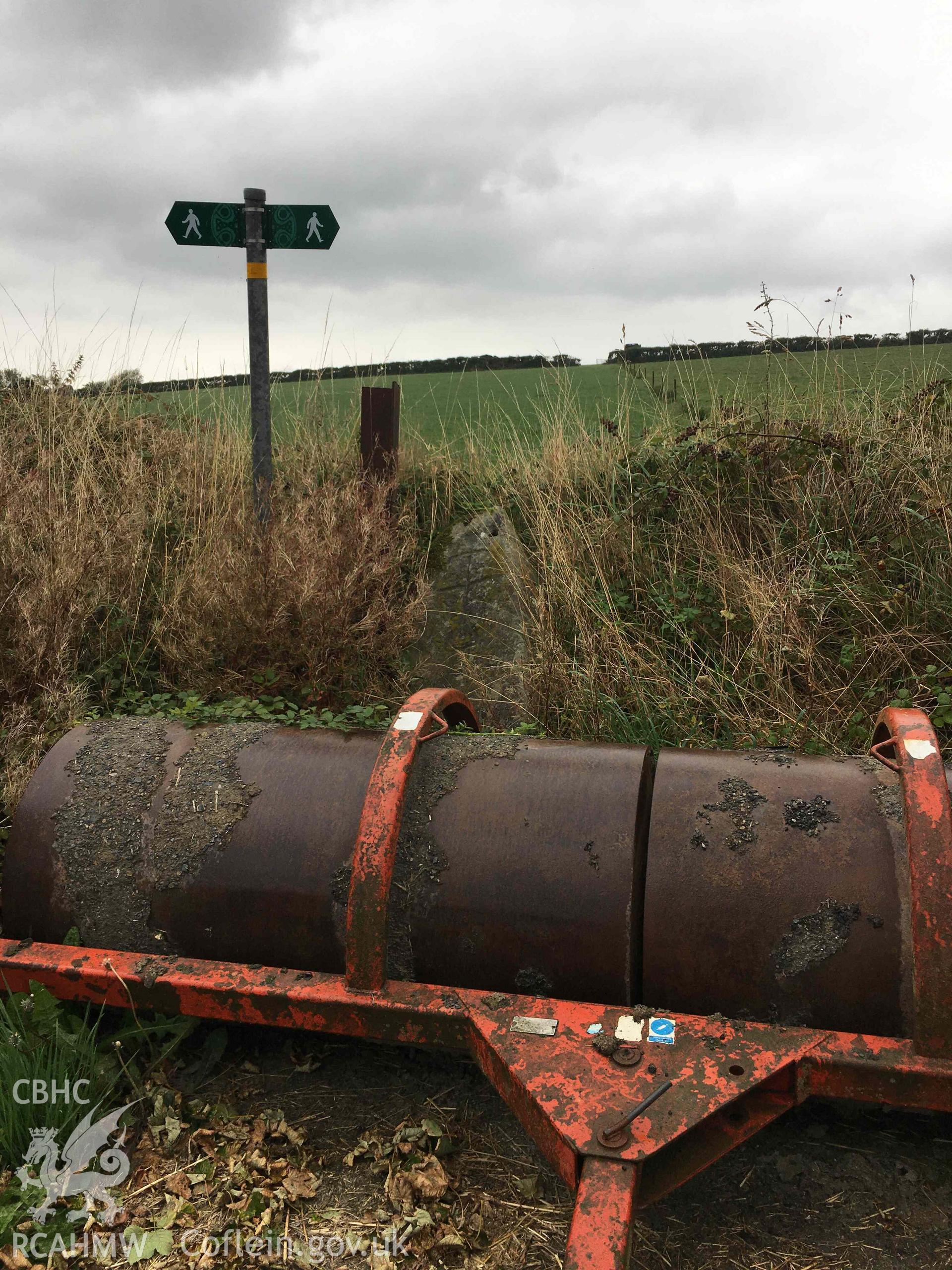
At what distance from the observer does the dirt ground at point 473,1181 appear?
1900mm

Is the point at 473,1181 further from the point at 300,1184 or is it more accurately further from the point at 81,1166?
the point at 81,1166

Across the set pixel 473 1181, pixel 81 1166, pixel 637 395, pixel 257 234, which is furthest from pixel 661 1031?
pixel 637 395

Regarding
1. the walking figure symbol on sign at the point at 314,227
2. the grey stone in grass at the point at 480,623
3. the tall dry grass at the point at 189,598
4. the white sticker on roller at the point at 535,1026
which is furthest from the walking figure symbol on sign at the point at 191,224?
the white sticker on roller at the point at 535,1026

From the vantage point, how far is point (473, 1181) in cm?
207

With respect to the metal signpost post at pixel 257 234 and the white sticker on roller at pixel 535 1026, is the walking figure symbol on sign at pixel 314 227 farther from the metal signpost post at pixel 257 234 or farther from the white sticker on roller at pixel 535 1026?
the white sticker on roller at pixel 535 1026

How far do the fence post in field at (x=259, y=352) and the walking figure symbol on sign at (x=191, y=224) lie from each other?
0.26 meters

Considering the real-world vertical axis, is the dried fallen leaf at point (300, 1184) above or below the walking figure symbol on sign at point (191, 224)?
below

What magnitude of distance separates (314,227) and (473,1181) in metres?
4.61

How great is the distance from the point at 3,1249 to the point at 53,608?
282 centimetres

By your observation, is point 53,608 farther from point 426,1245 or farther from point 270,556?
point 426,1245

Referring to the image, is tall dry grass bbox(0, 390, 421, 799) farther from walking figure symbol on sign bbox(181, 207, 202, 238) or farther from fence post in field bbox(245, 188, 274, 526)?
walking figure symbol on sign bbox(181, 207, 202, 238)

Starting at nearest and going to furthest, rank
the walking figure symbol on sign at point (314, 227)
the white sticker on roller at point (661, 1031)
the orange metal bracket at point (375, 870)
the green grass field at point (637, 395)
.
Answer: the white sticker on roller at point (661, 1031) → the orange metal bracket at point (375, 870) → the walking figure symbol on sign at point (314, 227) → the green grass field at point (637, 395)

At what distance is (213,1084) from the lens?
234 cm

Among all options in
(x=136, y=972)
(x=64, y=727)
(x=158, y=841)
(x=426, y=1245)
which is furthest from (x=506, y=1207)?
(x=64, y=727)
